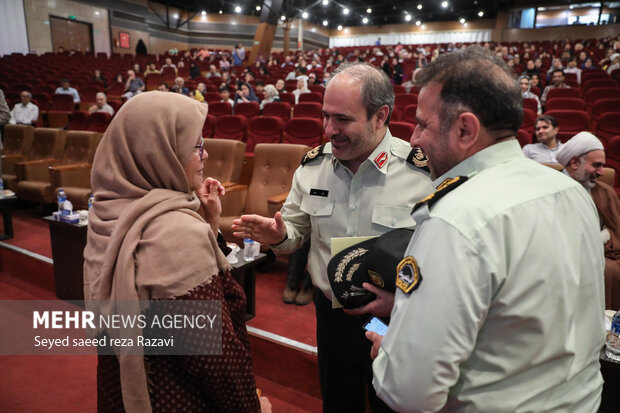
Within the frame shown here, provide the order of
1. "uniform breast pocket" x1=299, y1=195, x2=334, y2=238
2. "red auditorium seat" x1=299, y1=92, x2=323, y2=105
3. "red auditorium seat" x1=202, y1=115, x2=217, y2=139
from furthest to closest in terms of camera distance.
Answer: "red auditorium seat" x1=299, y1=92, x2=323, y2=105 < "red auditorium seat" x1=202, y1=115, x2=217, y2=139 < "uniform breast pocket" x1=299, y1=195, x2=334, y2=238

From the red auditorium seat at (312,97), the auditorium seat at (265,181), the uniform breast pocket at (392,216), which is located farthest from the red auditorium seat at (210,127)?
the uniform breast pocket at (392,216)

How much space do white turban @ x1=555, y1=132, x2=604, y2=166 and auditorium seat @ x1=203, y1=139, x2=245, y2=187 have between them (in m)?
2.65

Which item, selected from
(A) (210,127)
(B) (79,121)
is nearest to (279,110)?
Result: (A) (210,127)

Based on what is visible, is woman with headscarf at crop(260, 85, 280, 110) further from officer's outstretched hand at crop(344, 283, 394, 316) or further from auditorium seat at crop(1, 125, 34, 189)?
officer's outstretched hand at crop(344, 283, 394, 316)

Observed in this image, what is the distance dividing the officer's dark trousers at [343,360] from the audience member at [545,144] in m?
3.45

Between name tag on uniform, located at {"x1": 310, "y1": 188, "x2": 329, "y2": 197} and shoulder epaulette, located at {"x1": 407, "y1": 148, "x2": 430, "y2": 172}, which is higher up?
shoulder epaulette, located at {"x1": 407, "y1": 148, "x2": 430, "y2": 172}

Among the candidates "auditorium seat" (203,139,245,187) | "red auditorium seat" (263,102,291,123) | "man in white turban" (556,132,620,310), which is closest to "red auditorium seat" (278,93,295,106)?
"red auditorium seat" (263,102,291,123)

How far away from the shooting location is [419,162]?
1426 millimetres

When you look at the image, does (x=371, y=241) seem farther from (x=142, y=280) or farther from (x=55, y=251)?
(x=55, y=251)

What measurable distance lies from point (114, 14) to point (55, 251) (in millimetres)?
17922

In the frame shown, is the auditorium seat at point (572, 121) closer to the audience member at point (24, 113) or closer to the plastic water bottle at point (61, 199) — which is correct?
the plastic water bottle at point (61, 199)

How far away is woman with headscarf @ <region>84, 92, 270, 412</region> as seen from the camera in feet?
3.06

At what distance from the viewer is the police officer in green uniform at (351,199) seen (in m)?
1.39

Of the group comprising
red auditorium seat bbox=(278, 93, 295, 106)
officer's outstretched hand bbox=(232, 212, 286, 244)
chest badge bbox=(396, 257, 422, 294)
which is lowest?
officer's outstretched hand bbox=(232, 212, 286, 244)
